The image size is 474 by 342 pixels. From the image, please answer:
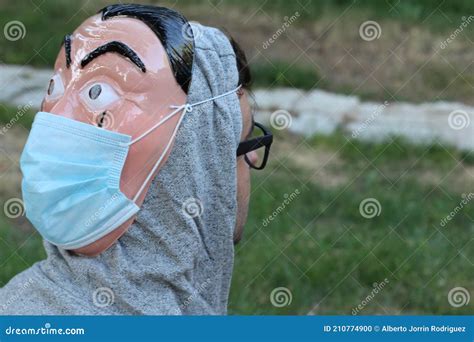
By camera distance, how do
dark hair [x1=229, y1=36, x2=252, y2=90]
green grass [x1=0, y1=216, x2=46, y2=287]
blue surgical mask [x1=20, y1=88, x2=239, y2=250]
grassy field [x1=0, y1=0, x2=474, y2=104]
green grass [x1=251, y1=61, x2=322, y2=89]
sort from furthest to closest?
1. grassy field [x1=0, y1=0, x2=474, y2=104]
2. green grass [x1=251, y1=61, x2=322, y2=89]
3. green grass [x1=0, y1=216, x2=46, y2=287]
4. dark hair [x1=229, y1=36, x2=252, y2=90]
5. blue surgical mask [x1=20, y1=88, x2=239, y2=250]

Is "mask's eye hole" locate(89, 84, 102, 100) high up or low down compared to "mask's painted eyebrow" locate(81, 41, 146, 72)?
down

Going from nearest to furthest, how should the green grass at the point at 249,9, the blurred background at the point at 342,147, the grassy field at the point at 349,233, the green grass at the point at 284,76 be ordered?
the grassy field at the point at 349,233 < the blurred background at the point at 342,147 < the green grass at the point at 284,76 < the green grass at the point at 249,9

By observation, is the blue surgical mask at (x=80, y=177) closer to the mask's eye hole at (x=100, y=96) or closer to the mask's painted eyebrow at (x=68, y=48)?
the mask's eye hole at (x=100, y=96)

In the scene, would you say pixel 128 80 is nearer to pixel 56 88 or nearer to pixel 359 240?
pixel 56 88

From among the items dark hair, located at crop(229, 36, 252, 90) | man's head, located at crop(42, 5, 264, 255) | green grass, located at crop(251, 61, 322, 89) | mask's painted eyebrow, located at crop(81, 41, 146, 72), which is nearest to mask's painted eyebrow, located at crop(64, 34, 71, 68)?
man's head, located at crop(42, 5, 264, 255)

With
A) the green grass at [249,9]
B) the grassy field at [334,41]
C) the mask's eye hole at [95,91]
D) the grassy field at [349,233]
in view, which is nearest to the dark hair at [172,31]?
the mask's eye hole at [95,91]

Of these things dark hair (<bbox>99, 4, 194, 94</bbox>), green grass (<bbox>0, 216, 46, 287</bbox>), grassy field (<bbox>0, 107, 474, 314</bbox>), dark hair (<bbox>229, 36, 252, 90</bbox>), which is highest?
dark hair (<bbox>99, 4, 194, 94</bbox>)

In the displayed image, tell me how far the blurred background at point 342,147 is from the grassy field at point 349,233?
0.01 meters

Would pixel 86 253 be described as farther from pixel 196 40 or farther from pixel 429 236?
pixel 429 236

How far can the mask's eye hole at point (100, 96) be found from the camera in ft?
9.00

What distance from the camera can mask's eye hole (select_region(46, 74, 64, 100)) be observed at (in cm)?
286

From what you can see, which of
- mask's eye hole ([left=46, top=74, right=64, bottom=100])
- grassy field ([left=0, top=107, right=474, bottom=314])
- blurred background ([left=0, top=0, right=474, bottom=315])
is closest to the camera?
mask's eye hole ([left=46, top=74, right=64, bottom=100])

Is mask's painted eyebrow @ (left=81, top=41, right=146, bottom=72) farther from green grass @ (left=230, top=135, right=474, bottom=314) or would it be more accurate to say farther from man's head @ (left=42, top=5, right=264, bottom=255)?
green grass @ (left=230, top=135, right=474, bottom=314)

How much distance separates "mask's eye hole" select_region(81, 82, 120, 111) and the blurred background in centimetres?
240
